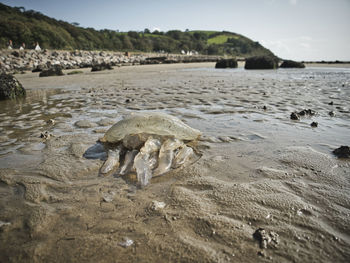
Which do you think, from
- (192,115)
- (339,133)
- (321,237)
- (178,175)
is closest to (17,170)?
(178,175)

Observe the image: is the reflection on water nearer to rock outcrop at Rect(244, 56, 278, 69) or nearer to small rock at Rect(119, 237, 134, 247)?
small rock at Rect(119, 237, 134, 247)

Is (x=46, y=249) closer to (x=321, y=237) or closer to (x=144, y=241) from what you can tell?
(x=144, y=241)

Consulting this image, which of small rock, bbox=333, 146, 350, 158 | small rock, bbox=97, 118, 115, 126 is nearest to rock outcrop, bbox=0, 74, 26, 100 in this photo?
→ small rock, bbox=97, 118, 115, 126

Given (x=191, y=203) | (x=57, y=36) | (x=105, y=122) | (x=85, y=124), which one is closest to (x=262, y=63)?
(x=105, y=122)

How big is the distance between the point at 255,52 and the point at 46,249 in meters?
138

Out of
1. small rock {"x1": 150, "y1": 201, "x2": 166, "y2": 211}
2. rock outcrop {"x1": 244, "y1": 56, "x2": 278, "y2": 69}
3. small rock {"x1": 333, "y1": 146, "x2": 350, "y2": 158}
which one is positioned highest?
rock outcrop {"x1": 244, "y1": 56, "x2": 278, "y2": 69}

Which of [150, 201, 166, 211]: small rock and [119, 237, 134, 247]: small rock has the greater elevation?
[150, 201, 166, 211]: small rock

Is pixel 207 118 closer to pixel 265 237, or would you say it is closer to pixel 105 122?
pixel 105 122

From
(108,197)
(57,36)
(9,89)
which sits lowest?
(108,197)

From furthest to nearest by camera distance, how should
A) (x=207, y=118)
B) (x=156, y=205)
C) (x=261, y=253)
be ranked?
(x=207, y=118), (x=156, y=205), (x=261, y=253)

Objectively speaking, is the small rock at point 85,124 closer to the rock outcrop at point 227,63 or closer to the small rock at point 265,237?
the small rock at point 265,237

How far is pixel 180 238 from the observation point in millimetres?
1112

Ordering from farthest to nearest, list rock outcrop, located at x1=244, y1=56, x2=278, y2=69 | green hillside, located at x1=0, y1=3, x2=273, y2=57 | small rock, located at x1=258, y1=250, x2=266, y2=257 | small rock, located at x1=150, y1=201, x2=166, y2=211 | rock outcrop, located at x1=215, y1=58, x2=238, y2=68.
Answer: green hillside, located at x1=0, y1=3, x2=273, y2=57
rock outcrop, located at x1=215, y1=58, x2=238, y2=68
rock outcrop, located at x1=244, y1=56, x2=278, y2=69
small rock, located at x1=150, y1=201, x2=166, y2=211
small rock, located at x1=258, y1=250, x2=266, y2=257

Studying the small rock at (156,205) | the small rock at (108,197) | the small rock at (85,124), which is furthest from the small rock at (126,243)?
the small rock at (85,124)
